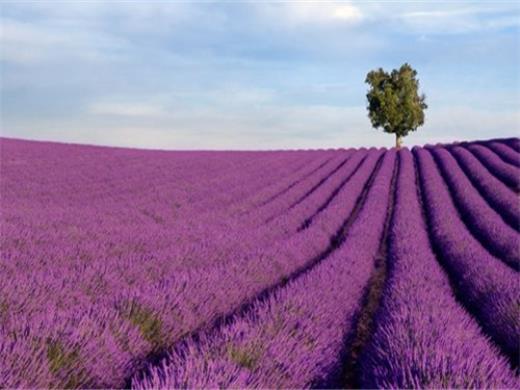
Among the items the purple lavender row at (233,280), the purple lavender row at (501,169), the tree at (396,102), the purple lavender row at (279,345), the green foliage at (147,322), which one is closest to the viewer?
the purple lavender row at (279,345)

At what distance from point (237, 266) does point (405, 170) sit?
2112 cm

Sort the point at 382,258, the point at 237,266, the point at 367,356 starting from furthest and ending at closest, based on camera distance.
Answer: the point at 382,258 < the point at 237,266 < the point at 367,356

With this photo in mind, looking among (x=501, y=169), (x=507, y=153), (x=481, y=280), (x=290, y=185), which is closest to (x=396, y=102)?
(x=507, y=153)

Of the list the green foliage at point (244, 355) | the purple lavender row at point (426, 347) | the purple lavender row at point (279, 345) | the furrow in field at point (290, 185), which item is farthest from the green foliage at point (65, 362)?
the furrow in field at point (290, 185)

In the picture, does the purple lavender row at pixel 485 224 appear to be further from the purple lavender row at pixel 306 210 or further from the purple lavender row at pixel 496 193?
the purple lavender row at pixel 306 210

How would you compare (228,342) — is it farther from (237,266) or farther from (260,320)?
(237,266)

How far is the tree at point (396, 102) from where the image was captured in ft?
174

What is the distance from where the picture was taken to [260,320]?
4.53 metres

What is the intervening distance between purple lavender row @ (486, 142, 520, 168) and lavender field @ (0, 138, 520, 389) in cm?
1035

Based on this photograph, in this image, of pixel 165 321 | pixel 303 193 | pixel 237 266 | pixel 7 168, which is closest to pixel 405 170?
pixel 303 193

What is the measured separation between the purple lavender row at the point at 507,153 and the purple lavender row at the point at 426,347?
20.3m

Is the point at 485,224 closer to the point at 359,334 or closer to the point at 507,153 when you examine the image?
the point at 359,334

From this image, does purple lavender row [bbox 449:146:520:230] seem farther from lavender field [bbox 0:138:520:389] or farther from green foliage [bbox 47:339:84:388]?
green foliage [bbox 47:339:84:388]

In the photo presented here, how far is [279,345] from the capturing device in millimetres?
3836
